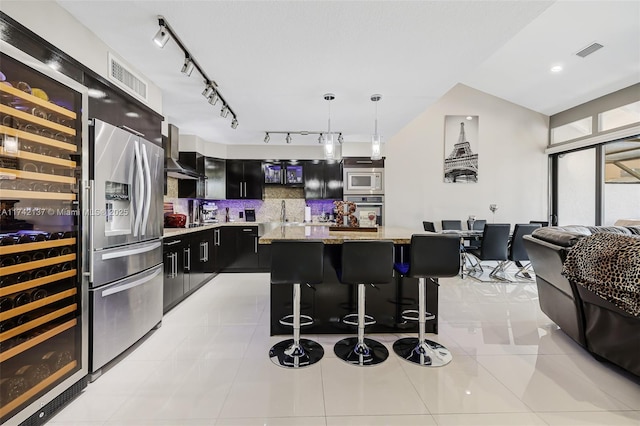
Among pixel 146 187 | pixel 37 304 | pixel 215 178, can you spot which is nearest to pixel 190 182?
pixel 215 178

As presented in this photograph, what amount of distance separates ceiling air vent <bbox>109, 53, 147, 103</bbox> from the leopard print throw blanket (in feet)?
12.9

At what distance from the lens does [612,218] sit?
196 inches

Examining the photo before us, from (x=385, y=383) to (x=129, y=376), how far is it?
1.87 m

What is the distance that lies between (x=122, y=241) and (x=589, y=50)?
6294mm

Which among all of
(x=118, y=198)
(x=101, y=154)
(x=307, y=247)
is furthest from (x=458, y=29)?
(x=118, y=198)

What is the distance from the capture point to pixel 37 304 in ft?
5.26

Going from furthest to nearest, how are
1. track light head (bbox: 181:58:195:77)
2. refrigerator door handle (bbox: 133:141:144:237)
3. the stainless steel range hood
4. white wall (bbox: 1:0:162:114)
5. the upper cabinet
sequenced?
the upper cabinet, the stainless steel range hood, refrigerator door handle (bbox: 133:141:144:237), track light head (bbox: 181:58:195:77), white wall (bbox: 1:0:162:114)

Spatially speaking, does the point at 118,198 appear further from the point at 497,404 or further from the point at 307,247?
the point at 497,404

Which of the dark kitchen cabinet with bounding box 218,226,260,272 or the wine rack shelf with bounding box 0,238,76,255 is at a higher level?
the wine rack shelf with bounding box 0,238,76,255

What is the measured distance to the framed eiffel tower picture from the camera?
239 inches

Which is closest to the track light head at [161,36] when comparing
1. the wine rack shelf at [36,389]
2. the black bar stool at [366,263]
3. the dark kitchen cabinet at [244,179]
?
the black bar stool at [366,263]

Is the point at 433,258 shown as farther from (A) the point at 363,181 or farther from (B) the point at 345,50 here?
(A) the point at 363,181

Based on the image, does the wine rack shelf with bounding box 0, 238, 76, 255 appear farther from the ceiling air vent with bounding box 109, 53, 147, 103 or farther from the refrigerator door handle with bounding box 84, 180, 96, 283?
the ceiling air vent with bounding box 109, 53, 147, 103

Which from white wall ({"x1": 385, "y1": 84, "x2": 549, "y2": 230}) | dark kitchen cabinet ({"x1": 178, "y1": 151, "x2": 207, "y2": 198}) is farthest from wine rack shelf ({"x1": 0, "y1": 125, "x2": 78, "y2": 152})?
white wall ({"x1": 385, "y1": 84, "x2": 549, "y2": 230})
